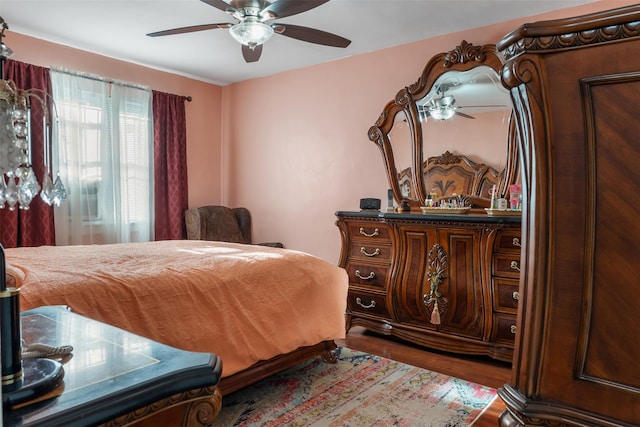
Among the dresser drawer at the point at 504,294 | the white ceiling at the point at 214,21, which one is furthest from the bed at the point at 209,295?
the white ceiling at the point at 214,21

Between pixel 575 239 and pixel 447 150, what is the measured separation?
3.27m

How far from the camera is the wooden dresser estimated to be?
9.63 ft

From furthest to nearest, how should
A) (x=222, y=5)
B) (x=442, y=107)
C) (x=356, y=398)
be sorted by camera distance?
1. (x=442, y=107)
2. (x=222, y=5)
3. (x=356, y=398)

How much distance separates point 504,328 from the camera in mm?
2926

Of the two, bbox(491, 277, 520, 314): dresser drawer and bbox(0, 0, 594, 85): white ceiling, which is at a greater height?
bbox(0, 0, 594, 85): white ceiling

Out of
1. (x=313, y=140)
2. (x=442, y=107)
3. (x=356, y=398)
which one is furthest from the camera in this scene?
(x=313, y=140)

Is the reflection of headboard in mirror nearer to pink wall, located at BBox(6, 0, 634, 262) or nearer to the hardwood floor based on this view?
pink wall, located at BBox(6, 0, 634, 262)

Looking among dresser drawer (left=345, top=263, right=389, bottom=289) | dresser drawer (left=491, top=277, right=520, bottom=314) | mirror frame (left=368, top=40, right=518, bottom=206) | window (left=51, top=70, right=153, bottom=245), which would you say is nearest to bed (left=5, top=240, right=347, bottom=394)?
dresser drawer (left=345, top=263, right=389, bottom=289)

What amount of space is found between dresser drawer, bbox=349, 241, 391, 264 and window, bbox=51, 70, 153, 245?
2.32m

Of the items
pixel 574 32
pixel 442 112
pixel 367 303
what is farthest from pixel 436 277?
pixel 574 32

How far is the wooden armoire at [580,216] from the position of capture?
51cm

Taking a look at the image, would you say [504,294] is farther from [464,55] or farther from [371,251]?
[464,55]

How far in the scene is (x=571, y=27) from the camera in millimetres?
523

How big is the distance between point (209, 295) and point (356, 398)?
3.27 ft
